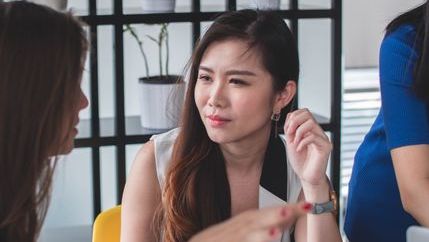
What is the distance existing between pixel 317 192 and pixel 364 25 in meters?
2.20

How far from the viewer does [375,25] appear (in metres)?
3.77

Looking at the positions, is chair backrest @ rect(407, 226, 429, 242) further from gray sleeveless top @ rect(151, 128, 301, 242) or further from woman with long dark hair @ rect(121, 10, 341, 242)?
gray sleeveless top @ rect(151, 128, 301, 242)

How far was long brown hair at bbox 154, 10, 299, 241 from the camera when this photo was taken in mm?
1777

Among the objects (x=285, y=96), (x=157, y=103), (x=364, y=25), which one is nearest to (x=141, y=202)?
(x=285, y=96)

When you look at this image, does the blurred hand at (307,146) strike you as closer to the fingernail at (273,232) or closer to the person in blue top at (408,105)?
the person in blue top at (408,105)

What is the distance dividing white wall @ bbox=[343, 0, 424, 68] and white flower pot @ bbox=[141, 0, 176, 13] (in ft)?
4.36

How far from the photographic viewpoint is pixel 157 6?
2631mm

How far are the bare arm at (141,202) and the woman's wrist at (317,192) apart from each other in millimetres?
338

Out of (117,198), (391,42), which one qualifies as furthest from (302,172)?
(117,198)

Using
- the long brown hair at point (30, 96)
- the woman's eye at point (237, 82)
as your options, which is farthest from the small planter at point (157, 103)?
the long brown hair at point (30, 96)

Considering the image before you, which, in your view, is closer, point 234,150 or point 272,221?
point 272,221

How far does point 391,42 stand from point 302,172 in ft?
1.11

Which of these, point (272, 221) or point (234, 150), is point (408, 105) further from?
point (272, 221)

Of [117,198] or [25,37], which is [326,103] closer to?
[117,198]
